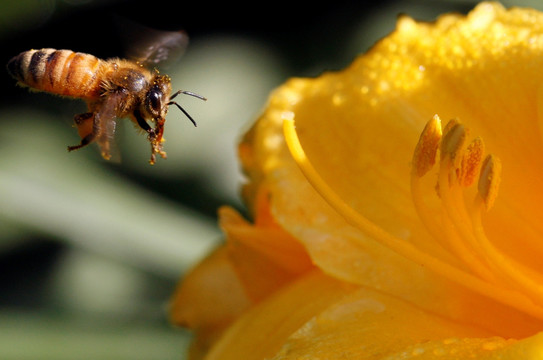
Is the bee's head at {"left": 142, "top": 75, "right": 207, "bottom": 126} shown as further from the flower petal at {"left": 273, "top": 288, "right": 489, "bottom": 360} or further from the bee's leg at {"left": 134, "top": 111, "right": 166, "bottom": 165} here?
the flower petal at {"left": 273, "top": 288, "right": 489, "bottom": 360}

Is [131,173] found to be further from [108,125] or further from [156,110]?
[108,125]

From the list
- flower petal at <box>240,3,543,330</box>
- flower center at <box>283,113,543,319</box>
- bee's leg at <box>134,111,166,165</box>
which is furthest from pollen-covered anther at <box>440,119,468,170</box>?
bee's leg at <box>134,111,166,165</box>

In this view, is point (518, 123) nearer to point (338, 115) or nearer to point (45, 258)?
point (338, 115)

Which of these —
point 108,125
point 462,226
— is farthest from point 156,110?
point 462,226

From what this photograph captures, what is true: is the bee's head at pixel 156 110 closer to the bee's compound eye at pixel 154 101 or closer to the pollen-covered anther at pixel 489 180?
the bee's compound eye at pixel 154 101

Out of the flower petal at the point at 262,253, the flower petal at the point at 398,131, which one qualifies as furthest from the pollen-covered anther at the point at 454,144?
the flower petal at the point at 262,253

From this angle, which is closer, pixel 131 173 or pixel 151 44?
pixel 151 44

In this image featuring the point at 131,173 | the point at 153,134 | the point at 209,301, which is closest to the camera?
the point at 153,134
